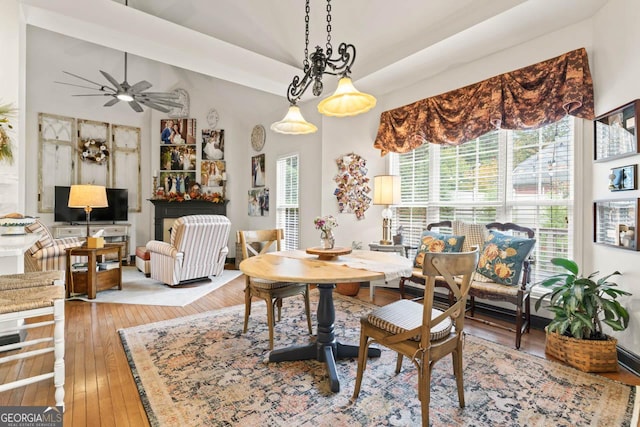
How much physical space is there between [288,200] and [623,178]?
4281mm

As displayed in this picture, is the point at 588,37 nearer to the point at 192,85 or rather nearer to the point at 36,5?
the point at 36,5

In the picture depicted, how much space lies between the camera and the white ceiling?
2756mm

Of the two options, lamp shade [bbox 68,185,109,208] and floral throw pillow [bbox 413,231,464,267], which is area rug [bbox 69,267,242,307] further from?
floral throw pillow [bbox 413,231,464,267]

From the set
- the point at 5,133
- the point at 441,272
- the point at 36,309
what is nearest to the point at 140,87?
the point at 5,133

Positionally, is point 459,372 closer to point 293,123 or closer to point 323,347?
point 323,347

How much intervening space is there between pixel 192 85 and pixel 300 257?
588 centimetres

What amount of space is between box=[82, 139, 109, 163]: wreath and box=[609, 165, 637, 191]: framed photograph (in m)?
7.72

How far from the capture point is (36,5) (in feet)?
8.93

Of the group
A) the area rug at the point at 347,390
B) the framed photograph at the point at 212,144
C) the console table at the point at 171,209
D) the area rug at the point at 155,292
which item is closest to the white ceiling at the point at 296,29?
the framed photograph at the point at 212,144

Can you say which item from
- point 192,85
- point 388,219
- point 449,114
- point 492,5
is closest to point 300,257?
point 388,219

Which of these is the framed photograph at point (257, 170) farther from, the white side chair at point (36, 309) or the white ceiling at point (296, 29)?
the white side chair at point (36, 309)

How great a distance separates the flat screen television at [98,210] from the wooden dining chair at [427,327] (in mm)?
6265

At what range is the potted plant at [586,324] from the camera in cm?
216

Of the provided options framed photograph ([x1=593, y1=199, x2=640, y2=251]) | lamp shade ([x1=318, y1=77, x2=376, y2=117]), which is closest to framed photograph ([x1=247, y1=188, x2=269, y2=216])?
lamp shade ([x1=318, y1=77, x2=376, y2=117])
